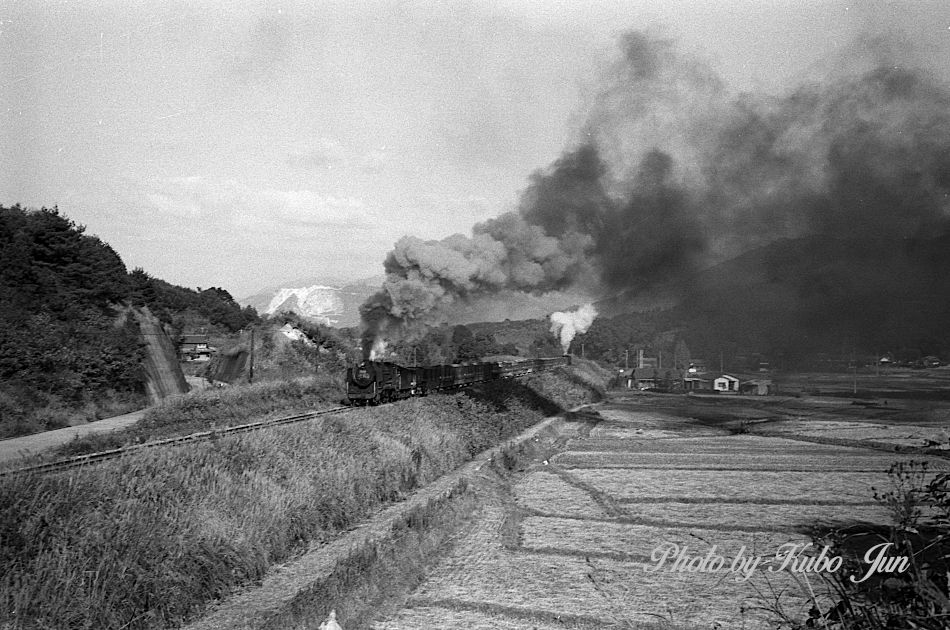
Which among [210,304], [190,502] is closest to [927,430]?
[190,502]

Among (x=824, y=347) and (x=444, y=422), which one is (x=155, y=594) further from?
(x=824, y=347)

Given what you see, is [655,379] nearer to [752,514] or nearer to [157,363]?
[157,363]

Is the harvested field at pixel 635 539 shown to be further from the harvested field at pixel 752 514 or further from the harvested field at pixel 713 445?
the harvested field at pixel 713 445

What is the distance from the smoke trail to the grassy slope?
2438 inches

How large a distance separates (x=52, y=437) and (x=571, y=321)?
68.3 metres

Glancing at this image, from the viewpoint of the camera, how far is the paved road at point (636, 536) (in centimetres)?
1166

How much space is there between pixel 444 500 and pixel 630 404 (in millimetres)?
52512

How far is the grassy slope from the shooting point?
10.3 metres

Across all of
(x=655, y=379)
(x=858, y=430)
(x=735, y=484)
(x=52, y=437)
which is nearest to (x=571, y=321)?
(x=655, y=379)

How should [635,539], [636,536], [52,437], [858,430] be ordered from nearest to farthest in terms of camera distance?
[635,539]
[636,536]
[52,437]
[858,430]

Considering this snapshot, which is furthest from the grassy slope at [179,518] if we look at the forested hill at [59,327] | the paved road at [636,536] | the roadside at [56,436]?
the forested hill at [59,327]

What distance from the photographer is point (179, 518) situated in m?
13.2

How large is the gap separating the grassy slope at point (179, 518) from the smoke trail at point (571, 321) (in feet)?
203

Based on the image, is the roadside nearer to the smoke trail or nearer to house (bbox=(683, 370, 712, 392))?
the smoke trail
